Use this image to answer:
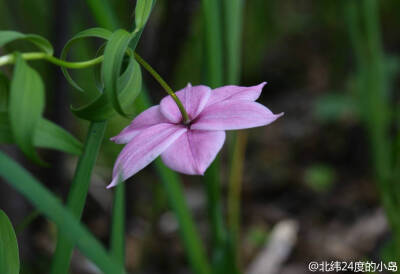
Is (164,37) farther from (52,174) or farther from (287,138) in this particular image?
(287,138)

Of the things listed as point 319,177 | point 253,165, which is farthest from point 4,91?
point 253,165

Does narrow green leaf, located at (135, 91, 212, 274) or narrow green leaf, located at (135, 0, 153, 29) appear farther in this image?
narrow green leaf, located at (135, 91, 212, 274)

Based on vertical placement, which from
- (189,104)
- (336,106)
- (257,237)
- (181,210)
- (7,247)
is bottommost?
(257,237)

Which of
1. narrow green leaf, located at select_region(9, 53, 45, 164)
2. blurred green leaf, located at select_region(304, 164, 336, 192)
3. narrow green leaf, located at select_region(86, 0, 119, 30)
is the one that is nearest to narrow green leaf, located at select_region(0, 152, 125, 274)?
narrow green leaf, located at select_region(9, 53, 45, 164)

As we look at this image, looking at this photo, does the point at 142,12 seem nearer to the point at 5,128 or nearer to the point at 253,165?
the point at 5,128

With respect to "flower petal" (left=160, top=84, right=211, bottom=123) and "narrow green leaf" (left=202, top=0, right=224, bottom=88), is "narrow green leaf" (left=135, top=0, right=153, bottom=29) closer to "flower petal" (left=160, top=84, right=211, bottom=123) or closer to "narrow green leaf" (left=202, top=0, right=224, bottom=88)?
"flower petal" (left=160, top=84, right=211, bottom=123)

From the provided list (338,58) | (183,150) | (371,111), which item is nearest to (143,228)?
(371,111)
